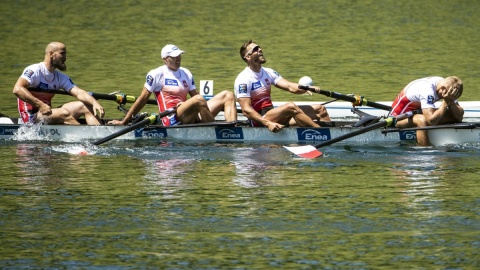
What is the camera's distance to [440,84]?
15609 millimetres

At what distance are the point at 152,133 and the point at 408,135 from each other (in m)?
3.80

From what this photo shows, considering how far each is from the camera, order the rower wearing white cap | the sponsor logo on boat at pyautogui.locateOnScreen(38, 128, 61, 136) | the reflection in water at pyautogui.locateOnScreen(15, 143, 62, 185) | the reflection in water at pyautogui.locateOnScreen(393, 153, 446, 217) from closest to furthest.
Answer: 1. the reflection in water at pyautogui.locateOnScreen(393, 153, 446, 217)
2. the reflection in water at pyautogui.locateOnScreen(15, 143, 62, 185)
3. the rower wearing white cap
4. the sponsor logo on boat at pyautogui.locateOnScreen(38, 128, 61, 136)

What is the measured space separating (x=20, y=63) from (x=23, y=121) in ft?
30.7

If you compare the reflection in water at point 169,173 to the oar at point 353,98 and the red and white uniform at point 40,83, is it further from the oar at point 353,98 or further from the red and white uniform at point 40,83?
the red and white uniform at point 40,83

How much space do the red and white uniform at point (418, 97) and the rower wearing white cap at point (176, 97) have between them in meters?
2.47

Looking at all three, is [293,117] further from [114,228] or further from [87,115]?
[114,228]

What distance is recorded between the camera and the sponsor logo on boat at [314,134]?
16500 mm

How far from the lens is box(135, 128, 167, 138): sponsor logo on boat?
17.2 metres

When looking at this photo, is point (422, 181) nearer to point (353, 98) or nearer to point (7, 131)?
point (353, 98)

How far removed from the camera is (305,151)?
15836 mm

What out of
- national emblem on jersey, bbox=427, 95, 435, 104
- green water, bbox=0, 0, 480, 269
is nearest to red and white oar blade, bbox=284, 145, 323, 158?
green water, bbox=0, 0, 480, 269

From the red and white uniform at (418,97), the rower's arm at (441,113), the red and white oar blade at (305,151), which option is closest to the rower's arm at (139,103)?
the red and white oar blade at (305,151)

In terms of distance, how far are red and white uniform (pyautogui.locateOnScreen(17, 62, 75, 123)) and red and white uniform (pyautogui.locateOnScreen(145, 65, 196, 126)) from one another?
56.4 inches

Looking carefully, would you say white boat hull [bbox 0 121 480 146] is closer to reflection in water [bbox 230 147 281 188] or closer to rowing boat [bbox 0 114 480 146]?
rowing boat [bbox 0 114 480 146]
